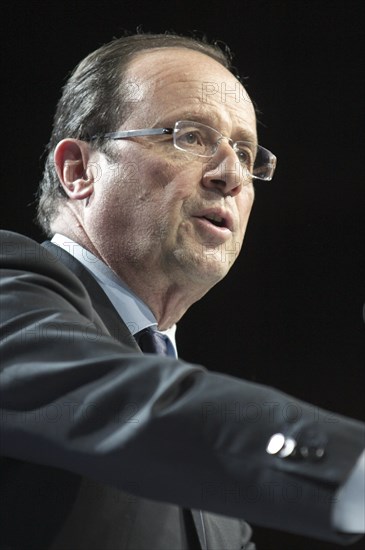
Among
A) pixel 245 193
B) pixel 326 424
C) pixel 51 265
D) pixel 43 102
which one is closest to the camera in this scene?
pixel 326 424

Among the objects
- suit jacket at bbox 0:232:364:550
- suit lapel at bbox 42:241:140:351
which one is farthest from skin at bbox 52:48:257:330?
suit jacket at bbox 0:232:364:550

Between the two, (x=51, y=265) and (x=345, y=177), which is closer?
(x=51, y=265)

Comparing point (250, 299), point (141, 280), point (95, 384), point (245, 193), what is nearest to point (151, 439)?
A: point (95, 384)

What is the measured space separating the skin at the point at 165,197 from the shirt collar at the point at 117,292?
0.06 feet

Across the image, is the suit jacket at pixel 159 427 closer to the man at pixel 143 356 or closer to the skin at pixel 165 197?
the man at pixel 143 356

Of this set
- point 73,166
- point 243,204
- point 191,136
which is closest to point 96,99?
point 73,166

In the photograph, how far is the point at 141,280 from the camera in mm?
1655

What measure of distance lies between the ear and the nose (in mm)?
265

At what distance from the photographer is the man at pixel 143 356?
73cm

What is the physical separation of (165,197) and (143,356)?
85 cm

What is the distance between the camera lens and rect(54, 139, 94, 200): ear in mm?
1794

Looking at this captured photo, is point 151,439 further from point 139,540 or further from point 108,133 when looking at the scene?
point 108,133

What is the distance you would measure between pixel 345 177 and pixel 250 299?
48 cm

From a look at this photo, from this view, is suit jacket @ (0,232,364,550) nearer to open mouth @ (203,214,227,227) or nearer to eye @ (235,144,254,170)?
open mouth @ (203,214,227,227)
